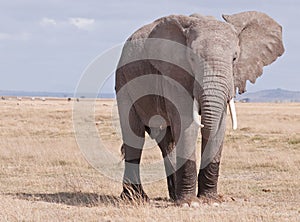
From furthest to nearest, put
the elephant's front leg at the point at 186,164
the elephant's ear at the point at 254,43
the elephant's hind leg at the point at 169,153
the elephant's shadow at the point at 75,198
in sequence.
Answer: the elephant's hind leg at the point at 169,153 < the elephant's shadow at the point at 75,198 < the elephant's ear at the point at 254,43 < the elephant's front leg at the point at 186,164

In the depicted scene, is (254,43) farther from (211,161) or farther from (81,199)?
(81,199)

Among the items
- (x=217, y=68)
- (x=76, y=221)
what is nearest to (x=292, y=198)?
(x=217, y=68)

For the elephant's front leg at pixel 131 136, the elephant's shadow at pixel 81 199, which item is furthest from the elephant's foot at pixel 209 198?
the elephant's front leg at pixel 131 136

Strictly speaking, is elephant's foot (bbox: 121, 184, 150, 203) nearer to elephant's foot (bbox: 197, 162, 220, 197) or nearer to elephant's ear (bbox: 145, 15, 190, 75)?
elephant's foot (bbox: 197, 162, 220, 197)

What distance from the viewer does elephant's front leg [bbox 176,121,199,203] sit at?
1095cm

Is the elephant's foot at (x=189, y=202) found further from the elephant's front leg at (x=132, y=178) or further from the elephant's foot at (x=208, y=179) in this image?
the elephant's front leg at (x=132, y=178)

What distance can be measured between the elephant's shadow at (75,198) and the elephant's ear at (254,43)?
313 cm

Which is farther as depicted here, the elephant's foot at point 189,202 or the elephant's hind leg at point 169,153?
the elephant's hind leg at point 169,153

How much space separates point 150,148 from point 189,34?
11.1 meters

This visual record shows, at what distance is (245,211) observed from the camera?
10594mm

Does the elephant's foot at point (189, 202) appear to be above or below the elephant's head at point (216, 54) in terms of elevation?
Result: below

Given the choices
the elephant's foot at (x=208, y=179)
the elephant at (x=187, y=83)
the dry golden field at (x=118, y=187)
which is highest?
the elephant at (x=187, y=83)

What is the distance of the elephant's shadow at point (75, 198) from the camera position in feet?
39.2

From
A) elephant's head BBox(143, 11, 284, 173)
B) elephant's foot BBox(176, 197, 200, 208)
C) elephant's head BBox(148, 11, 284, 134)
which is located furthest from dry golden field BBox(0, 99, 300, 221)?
elephant's head BBox(148, 11, 284, 134)
